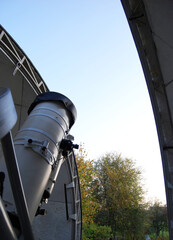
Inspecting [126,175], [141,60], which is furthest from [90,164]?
[141,60]

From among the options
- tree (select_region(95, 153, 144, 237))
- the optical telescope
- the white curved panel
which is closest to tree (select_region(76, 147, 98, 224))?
tree (select_region(95, 153, 144, 237))

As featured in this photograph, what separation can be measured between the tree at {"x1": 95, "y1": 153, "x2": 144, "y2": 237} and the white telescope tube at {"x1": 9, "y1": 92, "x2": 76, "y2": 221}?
20.2 meters

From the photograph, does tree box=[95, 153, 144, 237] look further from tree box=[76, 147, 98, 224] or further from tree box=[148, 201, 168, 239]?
tree box=[148, 201, 168, 239]

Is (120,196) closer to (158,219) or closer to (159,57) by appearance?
(158,219)

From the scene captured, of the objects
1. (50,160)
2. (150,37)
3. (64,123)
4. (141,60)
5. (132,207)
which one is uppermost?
(150,37)

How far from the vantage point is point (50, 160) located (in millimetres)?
3031

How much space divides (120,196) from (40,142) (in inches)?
821

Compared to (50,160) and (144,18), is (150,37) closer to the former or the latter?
(144,18)

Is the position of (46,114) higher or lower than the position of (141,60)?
lower

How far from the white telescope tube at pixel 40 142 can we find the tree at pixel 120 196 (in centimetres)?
2018

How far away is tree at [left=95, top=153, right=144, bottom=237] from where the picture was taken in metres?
20.4

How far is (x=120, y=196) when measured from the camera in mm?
21531

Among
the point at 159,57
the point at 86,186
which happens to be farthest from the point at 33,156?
the point at 86,186

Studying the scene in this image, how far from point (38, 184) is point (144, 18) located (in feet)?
12.8
